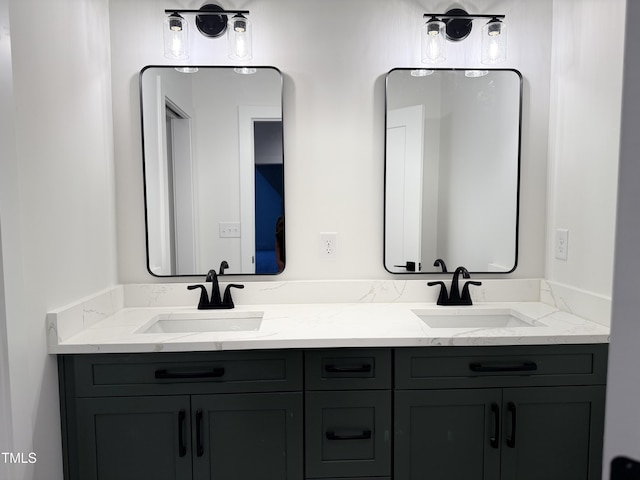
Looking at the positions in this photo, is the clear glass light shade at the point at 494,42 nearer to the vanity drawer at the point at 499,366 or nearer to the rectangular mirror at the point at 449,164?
the rectangular mirror at the point at 449,164

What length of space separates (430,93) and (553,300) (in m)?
1.11

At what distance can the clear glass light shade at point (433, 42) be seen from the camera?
193cm

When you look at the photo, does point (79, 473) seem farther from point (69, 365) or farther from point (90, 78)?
point (90, 78)

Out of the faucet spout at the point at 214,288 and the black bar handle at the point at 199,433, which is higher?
the faucet spout at the point at 214,288

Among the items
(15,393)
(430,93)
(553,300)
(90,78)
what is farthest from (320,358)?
(90,78)

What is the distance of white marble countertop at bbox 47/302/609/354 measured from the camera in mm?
1462

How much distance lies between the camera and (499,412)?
155 cm

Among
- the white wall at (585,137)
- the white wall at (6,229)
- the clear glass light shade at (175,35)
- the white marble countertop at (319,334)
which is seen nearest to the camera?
the white wall at (6,229)

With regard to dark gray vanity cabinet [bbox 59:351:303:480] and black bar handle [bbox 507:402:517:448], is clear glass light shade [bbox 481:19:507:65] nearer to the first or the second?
black bar handle [bbox 507:402:517:448]

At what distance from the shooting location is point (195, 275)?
200 cm

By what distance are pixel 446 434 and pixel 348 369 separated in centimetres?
43

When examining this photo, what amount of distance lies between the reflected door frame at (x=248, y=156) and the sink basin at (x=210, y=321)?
0.35 meters

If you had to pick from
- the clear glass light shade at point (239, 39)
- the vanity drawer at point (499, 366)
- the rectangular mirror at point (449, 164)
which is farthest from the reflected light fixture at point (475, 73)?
the vanity drawer at point (499, 366)

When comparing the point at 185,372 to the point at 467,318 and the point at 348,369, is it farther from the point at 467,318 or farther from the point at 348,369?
the point at 467,318
